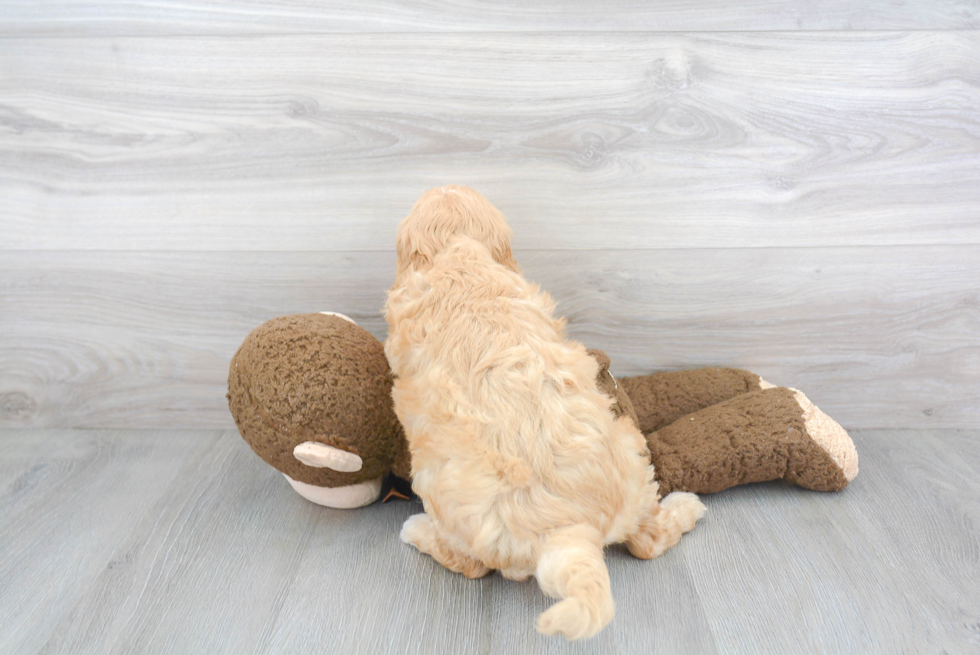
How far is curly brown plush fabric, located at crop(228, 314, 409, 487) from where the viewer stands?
981mm

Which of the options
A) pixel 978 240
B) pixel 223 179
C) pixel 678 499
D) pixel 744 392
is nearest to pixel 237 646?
pixel 678 499

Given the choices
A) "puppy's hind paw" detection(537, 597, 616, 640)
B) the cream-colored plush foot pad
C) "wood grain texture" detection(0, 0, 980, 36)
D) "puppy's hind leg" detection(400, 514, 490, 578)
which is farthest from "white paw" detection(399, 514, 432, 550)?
"wood grain texture" detection(0, 0, 980, 36)

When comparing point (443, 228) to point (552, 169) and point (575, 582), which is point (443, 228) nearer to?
point (552, 169)

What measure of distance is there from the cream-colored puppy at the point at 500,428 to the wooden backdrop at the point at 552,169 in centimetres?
28

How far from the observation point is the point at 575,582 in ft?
2.27

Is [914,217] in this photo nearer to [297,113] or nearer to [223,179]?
[297,113]

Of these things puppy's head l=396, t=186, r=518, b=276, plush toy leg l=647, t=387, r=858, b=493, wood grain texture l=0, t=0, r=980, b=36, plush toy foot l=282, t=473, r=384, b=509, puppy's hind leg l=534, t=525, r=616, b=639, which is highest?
wood grain texture l=0, t=0, r=980, b=36

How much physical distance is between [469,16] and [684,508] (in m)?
0.95

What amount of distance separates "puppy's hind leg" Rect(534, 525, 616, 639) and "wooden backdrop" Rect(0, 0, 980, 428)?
58 centimetres

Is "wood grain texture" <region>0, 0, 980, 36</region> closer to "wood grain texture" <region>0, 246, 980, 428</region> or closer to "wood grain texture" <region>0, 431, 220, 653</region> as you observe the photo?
"wood grain texture" <region>0, 246, 980, 428</region>

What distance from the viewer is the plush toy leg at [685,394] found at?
3.98ft

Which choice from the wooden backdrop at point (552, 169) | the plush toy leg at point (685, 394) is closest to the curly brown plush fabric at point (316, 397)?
the wooden backdrop at point (552, 169)

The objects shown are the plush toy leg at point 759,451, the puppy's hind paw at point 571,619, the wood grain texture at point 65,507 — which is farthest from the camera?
the plush toy leg at point 759,451

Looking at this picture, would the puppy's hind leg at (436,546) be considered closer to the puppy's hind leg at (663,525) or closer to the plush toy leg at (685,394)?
the puppy's hind leg at (663,525)
